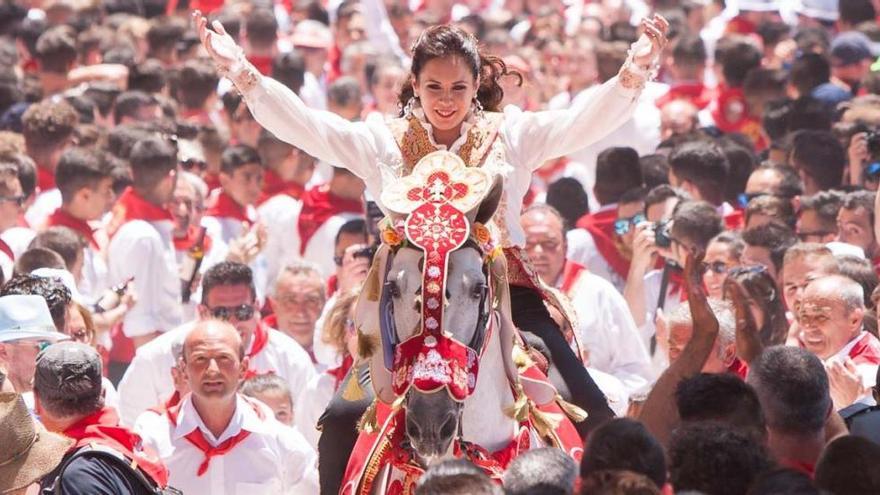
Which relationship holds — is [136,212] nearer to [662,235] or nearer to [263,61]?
[662,235]

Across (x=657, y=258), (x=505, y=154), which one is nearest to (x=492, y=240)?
(x=505, y=154)

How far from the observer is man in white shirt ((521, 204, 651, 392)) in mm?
11656

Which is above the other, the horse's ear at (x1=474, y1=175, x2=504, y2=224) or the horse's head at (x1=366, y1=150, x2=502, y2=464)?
the horse's ear at (x1=474, y1=175, x2=504, y2=224)

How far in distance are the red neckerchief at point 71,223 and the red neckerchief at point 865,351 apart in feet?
17.2

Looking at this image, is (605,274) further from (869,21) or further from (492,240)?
(869,21)

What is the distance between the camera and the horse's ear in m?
4.79

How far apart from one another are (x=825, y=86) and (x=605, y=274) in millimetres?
4327

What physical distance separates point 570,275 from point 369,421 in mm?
4475

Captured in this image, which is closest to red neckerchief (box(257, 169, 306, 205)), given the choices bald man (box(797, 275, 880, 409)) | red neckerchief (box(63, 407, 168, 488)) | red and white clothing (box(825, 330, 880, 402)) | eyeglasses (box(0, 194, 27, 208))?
eyeglasses (box(0, 194, 27, 208))

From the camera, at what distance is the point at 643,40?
333 inches

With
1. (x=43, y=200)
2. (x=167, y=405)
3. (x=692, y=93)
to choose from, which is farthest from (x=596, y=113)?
(x=692, y=93)

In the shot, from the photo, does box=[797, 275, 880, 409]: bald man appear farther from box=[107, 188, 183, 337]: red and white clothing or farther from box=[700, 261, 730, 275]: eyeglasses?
box=[107, 188, 183, 337]: red and white clothing

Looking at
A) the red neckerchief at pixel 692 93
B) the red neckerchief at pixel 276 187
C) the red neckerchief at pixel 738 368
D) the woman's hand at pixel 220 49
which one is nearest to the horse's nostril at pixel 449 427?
the woman's hand at pixel 220 49

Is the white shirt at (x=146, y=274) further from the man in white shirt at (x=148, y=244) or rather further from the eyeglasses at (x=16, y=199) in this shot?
the eyeglasses at (x=16, y=199)
